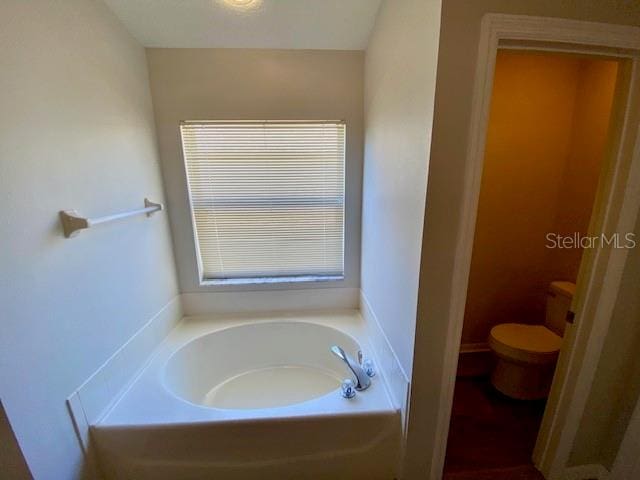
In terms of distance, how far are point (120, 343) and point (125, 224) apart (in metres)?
0.61

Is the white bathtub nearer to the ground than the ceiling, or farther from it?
nearer to the ground

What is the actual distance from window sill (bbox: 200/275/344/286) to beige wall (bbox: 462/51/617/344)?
112cm

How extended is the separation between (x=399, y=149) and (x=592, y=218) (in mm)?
873

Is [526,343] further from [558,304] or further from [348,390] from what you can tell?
[348,390]

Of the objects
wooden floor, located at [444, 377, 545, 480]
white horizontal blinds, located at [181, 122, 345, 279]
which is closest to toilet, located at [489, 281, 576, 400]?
wooden floor, located at [444, 377, 545, 480]

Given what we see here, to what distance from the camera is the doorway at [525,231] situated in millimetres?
1672

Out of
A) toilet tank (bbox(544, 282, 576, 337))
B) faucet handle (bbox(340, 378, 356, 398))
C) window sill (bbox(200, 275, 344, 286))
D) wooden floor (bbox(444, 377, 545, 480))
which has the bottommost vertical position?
wooden floor (bbox(444, 377, 545, 480))

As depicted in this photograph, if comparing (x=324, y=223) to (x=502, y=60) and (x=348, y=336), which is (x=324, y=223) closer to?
(x=348, y=336)

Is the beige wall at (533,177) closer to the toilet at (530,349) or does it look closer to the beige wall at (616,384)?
the toilet at (530,349)

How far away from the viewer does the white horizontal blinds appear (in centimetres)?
178

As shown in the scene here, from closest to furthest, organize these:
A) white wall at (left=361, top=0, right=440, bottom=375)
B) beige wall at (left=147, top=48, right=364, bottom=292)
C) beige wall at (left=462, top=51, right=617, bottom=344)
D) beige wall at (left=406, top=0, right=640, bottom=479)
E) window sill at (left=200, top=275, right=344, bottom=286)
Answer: beige wall at (left=406, top=0, right=640, bottom=479) < white wall at (left=361, top=0, right=440, bottom=375) < beige wall at (left=147, top=48, right=364, bottom=292) < beige wall at (left=462, top=51, right=617, bottom=344) < window sill at (left=200, top=275, right=344, bottom=286)

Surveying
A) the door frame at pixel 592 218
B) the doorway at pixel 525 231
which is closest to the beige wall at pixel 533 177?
the doorway at pixel 525 231

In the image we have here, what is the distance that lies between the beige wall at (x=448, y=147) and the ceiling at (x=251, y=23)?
0.72 m

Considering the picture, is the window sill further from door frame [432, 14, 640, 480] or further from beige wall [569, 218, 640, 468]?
beige wall [569, 218, 640, 468]
